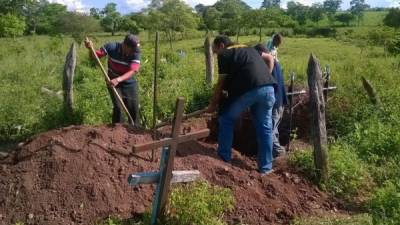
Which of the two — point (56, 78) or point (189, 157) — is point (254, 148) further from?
point (56, 78)

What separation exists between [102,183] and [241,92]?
1906 millimetres

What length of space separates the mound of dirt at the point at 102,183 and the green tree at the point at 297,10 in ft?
227

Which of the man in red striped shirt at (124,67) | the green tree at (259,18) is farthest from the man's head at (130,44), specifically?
the green tree at (259,18)

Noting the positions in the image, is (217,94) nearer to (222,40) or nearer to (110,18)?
(222,40)

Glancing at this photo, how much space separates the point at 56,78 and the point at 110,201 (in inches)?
304

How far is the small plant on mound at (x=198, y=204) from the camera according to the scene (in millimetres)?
4391

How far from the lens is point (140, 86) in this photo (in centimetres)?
1024

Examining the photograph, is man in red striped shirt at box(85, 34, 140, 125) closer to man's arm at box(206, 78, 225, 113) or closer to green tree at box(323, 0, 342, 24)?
man's arm at box(206, 78, 225, 113)

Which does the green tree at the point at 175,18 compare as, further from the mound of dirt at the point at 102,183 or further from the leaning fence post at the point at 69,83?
the mound of dirt at the point at 102,183

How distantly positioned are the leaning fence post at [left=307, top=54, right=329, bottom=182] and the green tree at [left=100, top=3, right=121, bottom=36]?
4109cm

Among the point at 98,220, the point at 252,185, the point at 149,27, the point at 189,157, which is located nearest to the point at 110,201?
the point at 98,220

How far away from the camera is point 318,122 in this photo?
19.5 ft

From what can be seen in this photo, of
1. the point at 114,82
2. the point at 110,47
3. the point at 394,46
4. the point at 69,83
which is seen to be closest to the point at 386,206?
the point at 114,82

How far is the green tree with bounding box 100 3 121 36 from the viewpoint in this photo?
166ft
